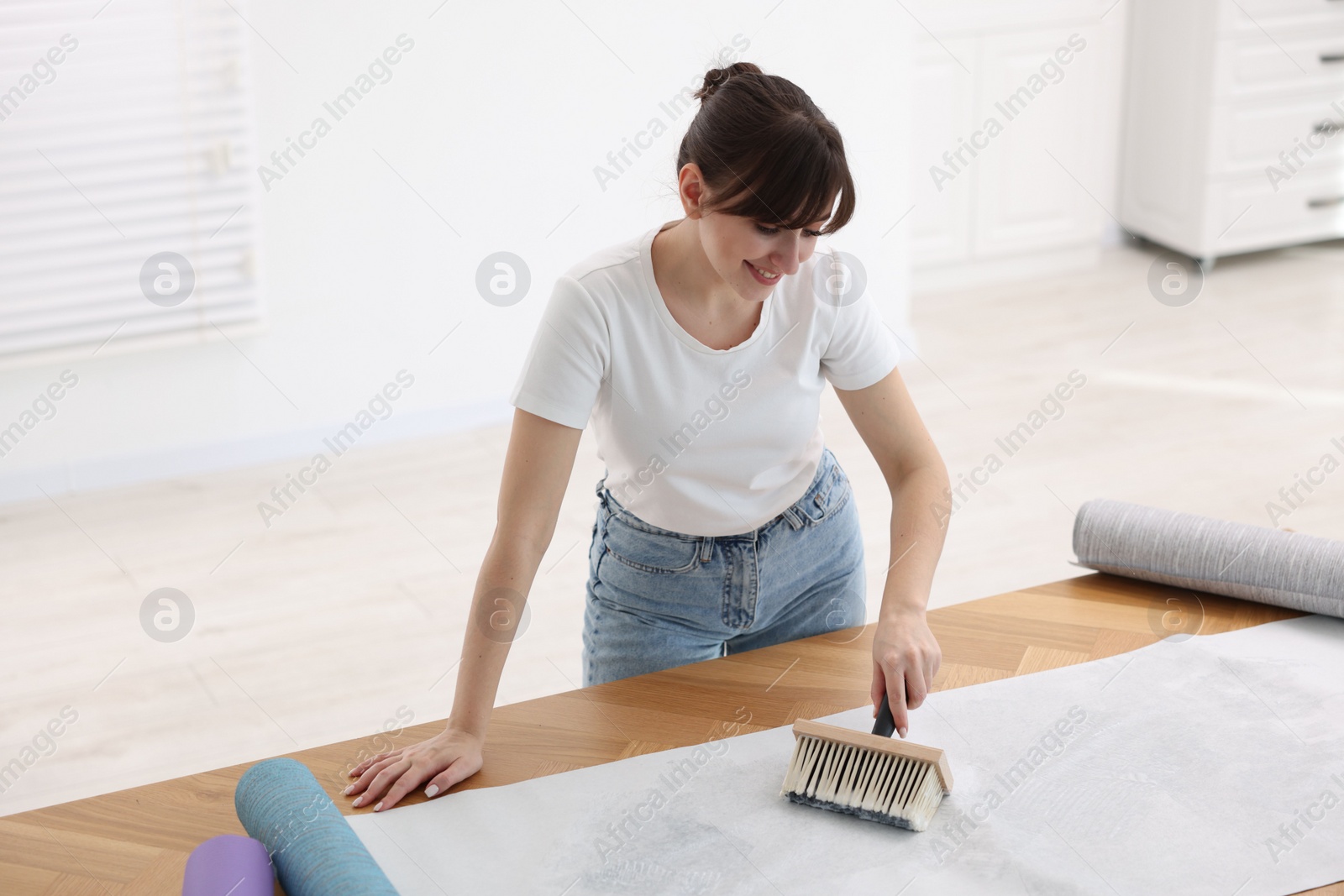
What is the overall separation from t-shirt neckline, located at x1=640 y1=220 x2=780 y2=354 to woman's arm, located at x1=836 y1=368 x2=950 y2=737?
0.42ft

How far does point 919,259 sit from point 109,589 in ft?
8.93

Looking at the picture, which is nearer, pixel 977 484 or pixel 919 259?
pixel 977 484

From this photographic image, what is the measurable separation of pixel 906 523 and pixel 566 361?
15.3 inches

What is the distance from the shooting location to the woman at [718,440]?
45.5 inches

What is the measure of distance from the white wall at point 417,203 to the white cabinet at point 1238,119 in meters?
1.34

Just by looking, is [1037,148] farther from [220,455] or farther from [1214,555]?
[1214,555]

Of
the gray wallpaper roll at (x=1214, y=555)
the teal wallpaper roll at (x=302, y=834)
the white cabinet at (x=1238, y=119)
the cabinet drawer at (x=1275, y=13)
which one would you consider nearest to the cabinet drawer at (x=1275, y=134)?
the white cabinet at (x=1238, y=119)

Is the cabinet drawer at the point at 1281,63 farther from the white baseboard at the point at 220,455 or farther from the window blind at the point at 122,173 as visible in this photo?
the window blind at the point at 122,173

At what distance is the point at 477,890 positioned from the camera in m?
0.99

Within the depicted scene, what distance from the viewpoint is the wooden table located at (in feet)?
3.39

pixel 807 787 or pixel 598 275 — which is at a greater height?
pixel 598 275

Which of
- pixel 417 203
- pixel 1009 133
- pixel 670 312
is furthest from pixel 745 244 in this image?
pixel 1009 133

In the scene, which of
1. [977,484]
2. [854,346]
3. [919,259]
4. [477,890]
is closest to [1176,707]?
[854,346]

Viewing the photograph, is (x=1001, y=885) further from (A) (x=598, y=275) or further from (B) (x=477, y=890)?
(A) (x=598, y=275)
